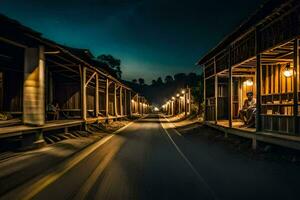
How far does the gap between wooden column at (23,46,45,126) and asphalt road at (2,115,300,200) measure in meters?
3.98

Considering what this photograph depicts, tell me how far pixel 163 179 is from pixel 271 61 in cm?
1157

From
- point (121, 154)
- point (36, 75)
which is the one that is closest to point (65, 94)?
point (36, 75)

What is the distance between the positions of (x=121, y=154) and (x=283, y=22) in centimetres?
758

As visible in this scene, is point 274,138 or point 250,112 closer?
point 274,138

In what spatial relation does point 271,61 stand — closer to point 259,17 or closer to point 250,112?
point 250,112

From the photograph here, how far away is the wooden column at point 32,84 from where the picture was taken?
41.1 feet

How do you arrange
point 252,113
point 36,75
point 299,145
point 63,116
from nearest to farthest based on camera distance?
1. point 299,145
2. point 36,75
3. point 252,113
4. point 63,116

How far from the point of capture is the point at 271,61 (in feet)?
51.0

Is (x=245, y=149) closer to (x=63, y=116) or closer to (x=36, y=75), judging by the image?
(x=36, y=75)

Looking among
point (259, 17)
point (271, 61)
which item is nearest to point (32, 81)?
point (259, 17)

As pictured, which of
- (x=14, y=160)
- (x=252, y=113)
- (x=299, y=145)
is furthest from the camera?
(x=252, y=113)

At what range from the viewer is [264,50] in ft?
37.4

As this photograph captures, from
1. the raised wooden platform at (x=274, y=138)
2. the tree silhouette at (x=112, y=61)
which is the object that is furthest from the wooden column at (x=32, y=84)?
the tree silhouette at (x=112, y=61)

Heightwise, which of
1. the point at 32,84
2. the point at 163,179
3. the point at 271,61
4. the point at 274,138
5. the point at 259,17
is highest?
the point at 259,17
